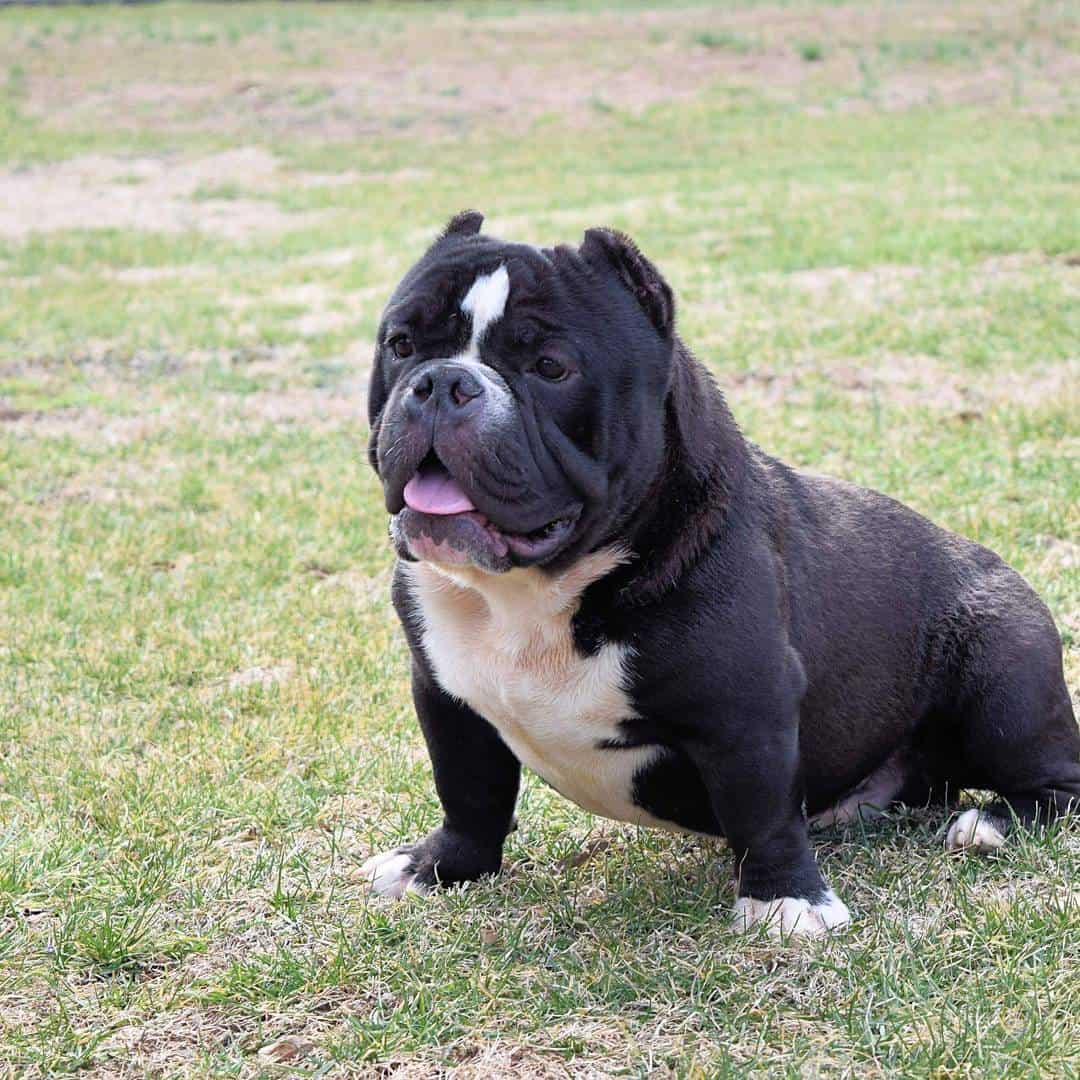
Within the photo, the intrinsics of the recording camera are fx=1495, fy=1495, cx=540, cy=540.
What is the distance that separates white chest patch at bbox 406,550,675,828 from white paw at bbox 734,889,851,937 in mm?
387

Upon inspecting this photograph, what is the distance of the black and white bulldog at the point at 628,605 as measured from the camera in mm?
3113

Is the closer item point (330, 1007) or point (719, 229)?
point (330, 1007)

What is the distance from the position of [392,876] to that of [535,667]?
81cm

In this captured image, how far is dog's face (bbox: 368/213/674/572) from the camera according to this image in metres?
3.04

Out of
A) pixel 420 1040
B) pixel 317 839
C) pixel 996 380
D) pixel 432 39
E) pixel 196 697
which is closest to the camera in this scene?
pixel 420 1040

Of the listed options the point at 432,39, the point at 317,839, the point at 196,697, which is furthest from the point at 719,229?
the point at 432,39

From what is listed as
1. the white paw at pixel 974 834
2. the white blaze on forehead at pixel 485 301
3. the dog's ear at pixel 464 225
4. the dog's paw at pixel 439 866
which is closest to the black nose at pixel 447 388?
the white blaze on forehead at pixel 485 301

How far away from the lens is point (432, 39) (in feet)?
93.5

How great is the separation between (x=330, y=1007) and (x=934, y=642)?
1.70m

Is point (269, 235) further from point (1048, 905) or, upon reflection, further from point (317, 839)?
point (1048, 905)

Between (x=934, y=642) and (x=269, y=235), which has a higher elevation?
(x=934, y=642)

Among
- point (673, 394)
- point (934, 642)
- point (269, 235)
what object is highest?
point (673, 394)

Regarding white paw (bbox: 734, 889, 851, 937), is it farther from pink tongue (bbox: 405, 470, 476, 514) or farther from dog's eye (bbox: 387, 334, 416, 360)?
dog's eye (bbox: 387, 334, 416, 360)

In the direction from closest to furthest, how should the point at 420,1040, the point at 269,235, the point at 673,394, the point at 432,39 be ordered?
the point at 420,1040
the point at 673,394
the point at 269,235
the point at 432,39
